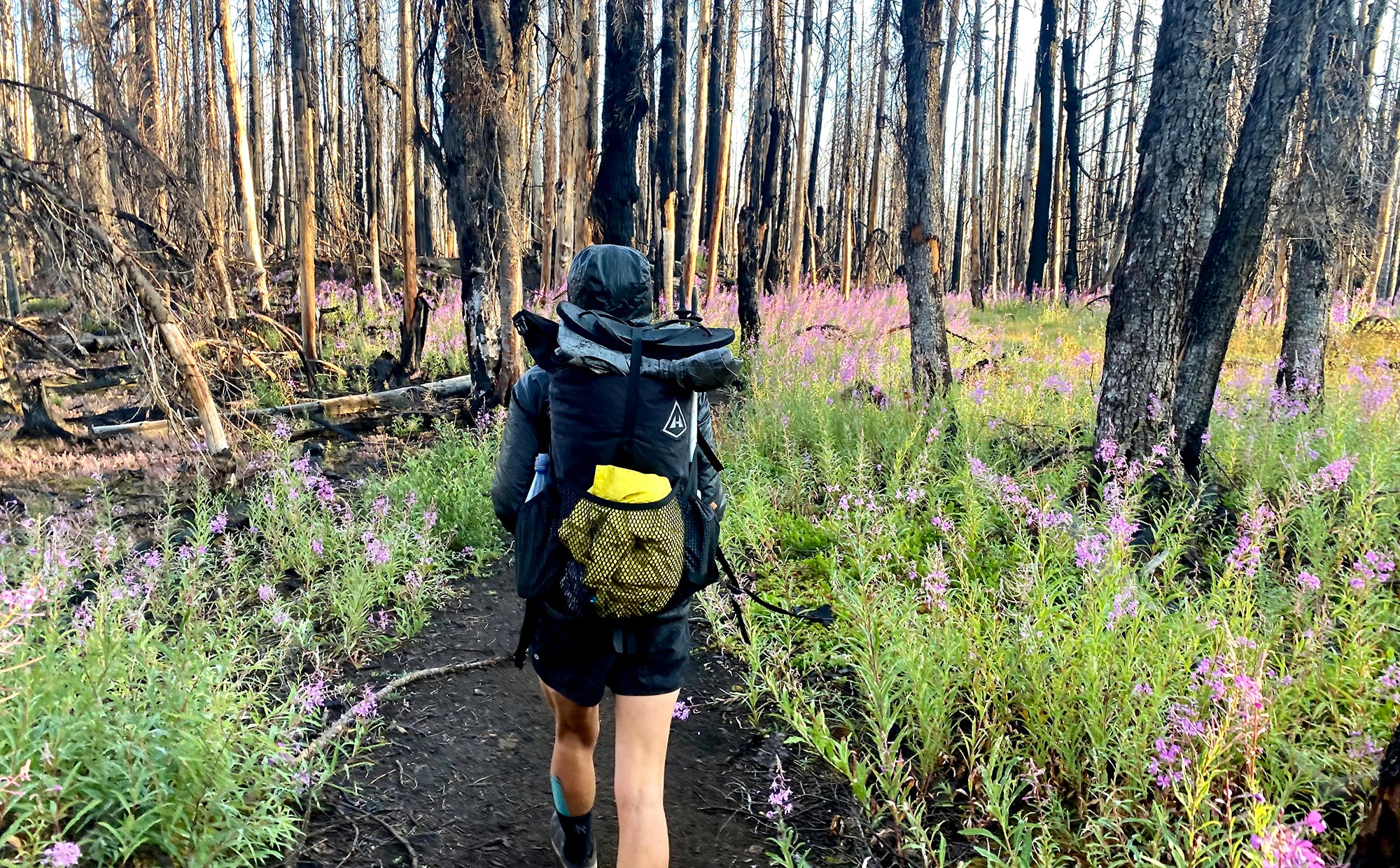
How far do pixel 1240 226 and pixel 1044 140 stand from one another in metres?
13.7

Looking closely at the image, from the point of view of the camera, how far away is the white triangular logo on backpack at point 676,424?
1888mm

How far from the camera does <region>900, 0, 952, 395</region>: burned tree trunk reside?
22.8ft

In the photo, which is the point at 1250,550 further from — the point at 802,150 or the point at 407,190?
the point at 802,150

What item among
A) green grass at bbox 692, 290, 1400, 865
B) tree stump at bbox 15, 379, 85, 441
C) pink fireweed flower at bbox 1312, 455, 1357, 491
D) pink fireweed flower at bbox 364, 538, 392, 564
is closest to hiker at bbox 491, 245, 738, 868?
green grass at bbox 692, 290, 1400, 865

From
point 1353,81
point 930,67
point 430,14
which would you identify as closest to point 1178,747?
point 930,67

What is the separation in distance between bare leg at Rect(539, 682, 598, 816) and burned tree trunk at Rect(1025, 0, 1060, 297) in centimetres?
1787

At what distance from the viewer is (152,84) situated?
1066cm

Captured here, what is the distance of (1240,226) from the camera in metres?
4.69

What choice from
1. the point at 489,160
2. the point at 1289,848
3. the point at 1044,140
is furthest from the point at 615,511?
the point at 1044,140

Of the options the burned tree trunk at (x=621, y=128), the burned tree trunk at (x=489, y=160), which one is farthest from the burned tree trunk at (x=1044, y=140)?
the burned tree trunk at (x=489, y=160)

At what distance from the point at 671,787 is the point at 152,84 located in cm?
1256

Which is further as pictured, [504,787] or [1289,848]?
[504,787]

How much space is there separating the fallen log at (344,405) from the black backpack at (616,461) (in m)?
5.99

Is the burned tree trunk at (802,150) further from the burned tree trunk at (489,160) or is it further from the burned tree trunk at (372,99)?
the burned tree trunk at (372,99)
